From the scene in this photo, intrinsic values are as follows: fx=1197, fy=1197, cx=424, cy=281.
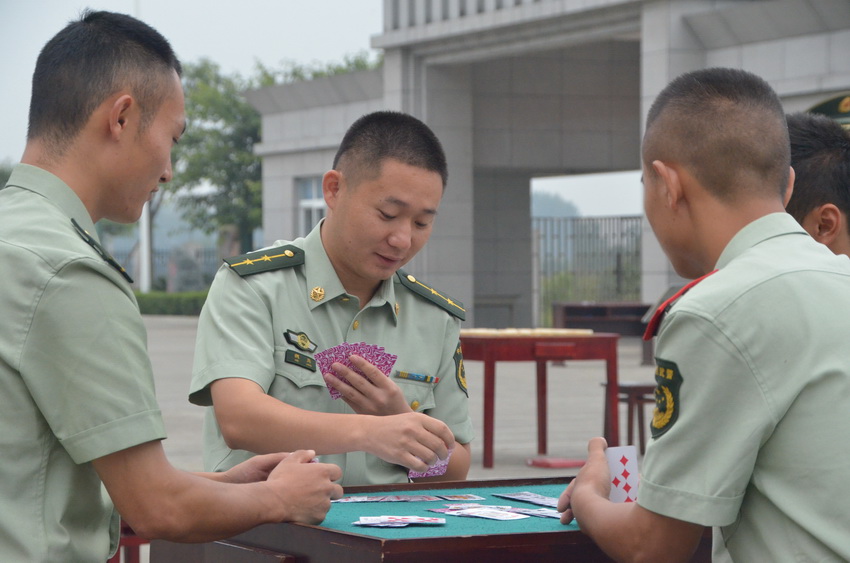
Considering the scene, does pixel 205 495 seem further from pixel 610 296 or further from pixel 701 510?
pixel 610 296

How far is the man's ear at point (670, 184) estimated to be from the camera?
2305mm

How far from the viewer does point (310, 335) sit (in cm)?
342

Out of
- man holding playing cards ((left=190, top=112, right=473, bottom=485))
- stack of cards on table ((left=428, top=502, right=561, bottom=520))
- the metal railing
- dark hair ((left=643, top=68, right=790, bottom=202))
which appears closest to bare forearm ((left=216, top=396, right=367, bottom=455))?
man holding playing cards ((left=190, top=112, right=473, bottom=485))

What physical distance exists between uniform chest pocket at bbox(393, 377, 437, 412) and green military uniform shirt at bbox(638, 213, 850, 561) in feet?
4.57

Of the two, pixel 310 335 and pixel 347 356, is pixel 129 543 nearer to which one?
pixel 310 335

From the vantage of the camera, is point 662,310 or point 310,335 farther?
point 310,335

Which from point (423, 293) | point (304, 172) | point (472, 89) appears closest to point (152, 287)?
point (304, 172)

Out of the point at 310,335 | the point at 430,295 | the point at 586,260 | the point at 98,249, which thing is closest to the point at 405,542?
the point at 98,249

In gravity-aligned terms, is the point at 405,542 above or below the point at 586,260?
above

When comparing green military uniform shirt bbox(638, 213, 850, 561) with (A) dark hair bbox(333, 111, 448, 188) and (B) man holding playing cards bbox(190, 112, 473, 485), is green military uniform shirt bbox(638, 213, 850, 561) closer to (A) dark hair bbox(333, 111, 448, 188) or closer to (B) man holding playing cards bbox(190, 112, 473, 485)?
(B) man holding playing cards bbox(190, 112, 473, 485)

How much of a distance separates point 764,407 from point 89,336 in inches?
46.9

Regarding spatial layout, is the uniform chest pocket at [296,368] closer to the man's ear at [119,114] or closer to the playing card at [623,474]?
the playing card at [623,474]

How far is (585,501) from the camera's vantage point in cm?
243

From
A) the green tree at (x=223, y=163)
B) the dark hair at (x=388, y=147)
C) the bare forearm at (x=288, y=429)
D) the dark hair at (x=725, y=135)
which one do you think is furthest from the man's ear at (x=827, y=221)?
the green tree at (x=223, y=163)
